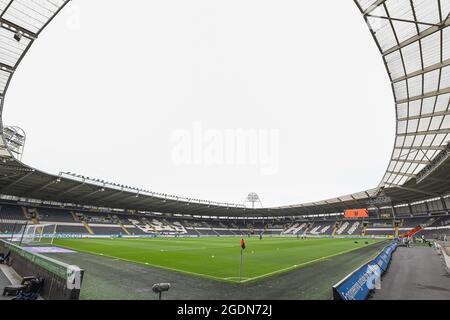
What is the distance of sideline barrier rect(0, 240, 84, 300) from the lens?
314 inches

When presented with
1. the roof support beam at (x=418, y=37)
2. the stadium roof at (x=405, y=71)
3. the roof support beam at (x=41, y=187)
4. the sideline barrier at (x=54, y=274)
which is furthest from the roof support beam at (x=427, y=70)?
the roof support beam at (x=41, y=187)

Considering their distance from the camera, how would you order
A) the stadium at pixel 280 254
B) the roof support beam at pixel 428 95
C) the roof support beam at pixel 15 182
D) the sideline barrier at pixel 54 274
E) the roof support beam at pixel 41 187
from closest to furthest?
1. the sideline barrier at pixel 54 274
2. the stadium at pixel 280 254
3. the roof support beam at pixel 428 95
4. the roof support beam at pixel 15 182
5. the roof support beam at pixel 41 187

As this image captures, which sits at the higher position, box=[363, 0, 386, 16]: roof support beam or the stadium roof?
box=[363, 0, 386, 16]: roof support beam

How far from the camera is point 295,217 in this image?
100m

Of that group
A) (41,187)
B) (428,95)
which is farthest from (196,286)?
(41,187)

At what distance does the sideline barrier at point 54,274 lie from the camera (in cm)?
798

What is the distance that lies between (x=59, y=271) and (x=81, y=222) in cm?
5798

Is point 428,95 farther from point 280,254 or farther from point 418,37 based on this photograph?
point 280,254

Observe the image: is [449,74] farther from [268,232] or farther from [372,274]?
[268,232]

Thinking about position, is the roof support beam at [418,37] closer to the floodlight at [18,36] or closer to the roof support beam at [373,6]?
the roof support beam at [373,6]

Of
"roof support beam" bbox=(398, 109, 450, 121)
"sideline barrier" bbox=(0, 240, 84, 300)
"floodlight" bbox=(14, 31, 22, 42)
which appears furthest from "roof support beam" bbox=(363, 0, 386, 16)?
"floodlight" bbox=(14, 31, 22, 42)

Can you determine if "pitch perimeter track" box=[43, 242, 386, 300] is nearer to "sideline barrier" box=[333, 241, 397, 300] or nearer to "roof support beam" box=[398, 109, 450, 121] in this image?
"sideline barrier" box=[333, 241, 397, 300]

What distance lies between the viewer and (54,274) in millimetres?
9125
